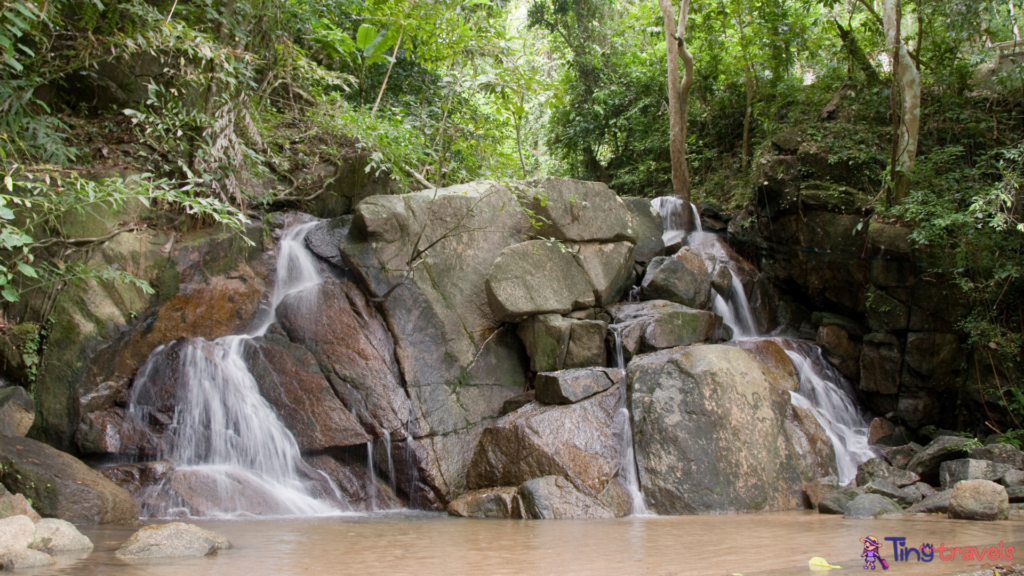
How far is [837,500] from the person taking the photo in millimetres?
6621

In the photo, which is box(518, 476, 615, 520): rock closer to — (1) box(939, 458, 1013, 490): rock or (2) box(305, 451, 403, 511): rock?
(2) box(305, 451, 403, 511): rock

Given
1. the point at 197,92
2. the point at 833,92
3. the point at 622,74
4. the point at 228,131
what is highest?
the point at 622,74

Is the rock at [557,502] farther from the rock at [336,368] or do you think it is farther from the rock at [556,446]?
the rock at [336,368]

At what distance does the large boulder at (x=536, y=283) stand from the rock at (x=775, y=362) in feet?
7.31

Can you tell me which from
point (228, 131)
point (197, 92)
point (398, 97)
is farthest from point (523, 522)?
point (398, 97)

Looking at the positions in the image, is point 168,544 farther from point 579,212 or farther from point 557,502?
point 579,212

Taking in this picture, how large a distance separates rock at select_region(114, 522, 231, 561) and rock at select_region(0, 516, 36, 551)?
1.57 feet

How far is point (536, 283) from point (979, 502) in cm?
529

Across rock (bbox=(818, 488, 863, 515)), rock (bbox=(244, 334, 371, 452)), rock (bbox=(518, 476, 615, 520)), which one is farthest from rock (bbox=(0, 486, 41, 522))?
rock (bbox=(818, 488, 863, 515))

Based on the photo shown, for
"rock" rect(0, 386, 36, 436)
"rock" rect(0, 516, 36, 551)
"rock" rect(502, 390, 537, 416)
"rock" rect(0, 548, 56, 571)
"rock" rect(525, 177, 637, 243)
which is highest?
"rock" rect(525, 177, 637, 243)

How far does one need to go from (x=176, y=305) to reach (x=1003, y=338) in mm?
10586

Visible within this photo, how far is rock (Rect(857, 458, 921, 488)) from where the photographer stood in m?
7.35

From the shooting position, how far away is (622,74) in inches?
660

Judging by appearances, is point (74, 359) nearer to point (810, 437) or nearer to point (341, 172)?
point (341, 172)
